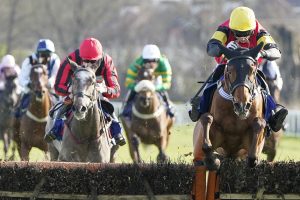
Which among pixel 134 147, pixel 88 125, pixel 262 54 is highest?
pixel 262 54

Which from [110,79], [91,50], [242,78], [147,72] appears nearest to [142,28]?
[147,72]

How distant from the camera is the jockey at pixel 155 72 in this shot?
15891 mm

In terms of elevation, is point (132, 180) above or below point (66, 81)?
below

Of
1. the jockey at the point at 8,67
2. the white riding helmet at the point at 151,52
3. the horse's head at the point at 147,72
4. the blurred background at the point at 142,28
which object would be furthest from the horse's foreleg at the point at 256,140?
the blurred background at the point at 142,28

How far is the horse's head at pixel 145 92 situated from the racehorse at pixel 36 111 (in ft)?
9.22

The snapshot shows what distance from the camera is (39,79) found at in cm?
1282

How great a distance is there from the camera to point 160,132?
15359mm

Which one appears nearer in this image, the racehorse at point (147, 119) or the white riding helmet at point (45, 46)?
the white riding helmet at point (45, 46)

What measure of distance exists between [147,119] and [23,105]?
2848 mm

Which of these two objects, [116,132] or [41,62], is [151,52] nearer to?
[41,62]

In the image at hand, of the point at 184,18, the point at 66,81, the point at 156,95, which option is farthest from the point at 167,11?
the point at 66,81

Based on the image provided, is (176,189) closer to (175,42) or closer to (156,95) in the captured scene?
(156,95)

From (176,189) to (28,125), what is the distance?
17.8ft

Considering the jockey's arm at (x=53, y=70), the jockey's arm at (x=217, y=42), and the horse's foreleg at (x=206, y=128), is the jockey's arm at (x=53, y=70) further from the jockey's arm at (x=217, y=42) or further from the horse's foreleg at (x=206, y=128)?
the horse's foreleg at (x=206, y=128)
